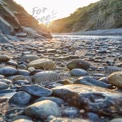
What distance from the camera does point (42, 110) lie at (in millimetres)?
2135

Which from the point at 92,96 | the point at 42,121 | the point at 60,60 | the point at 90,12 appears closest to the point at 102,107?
the point at 92,96

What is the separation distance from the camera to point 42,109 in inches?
84.3

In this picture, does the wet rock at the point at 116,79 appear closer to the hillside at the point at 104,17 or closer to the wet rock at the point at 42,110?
the wet rock at the point at 42,110

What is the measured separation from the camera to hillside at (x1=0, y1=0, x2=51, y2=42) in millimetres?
16344

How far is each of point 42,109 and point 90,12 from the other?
87991 mm

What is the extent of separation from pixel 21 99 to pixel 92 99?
0.68 meters

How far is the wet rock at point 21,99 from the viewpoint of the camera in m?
2.51

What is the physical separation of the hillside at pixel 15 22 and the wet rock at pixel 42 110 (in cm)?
1012

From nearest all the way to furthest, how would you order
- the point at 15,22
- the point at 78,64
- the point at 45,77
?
the point at 45,77 < the point at 78,64 < the point at 15,22

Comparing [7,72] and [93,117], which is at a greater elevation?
[7,72]

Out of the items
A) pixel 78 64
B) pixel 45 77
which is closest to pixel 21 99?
pixel 45 77

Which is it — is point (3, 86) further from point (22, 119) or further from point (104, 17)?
point (104, 17)

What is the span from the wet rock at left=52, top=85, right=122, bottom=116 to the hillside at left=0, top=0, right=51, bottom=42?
9.85 meters

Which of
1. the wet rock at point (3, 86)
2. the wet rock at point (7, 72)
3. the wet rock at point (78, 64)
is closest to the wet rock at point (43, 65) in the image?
the wet rock at point (78, 64)
